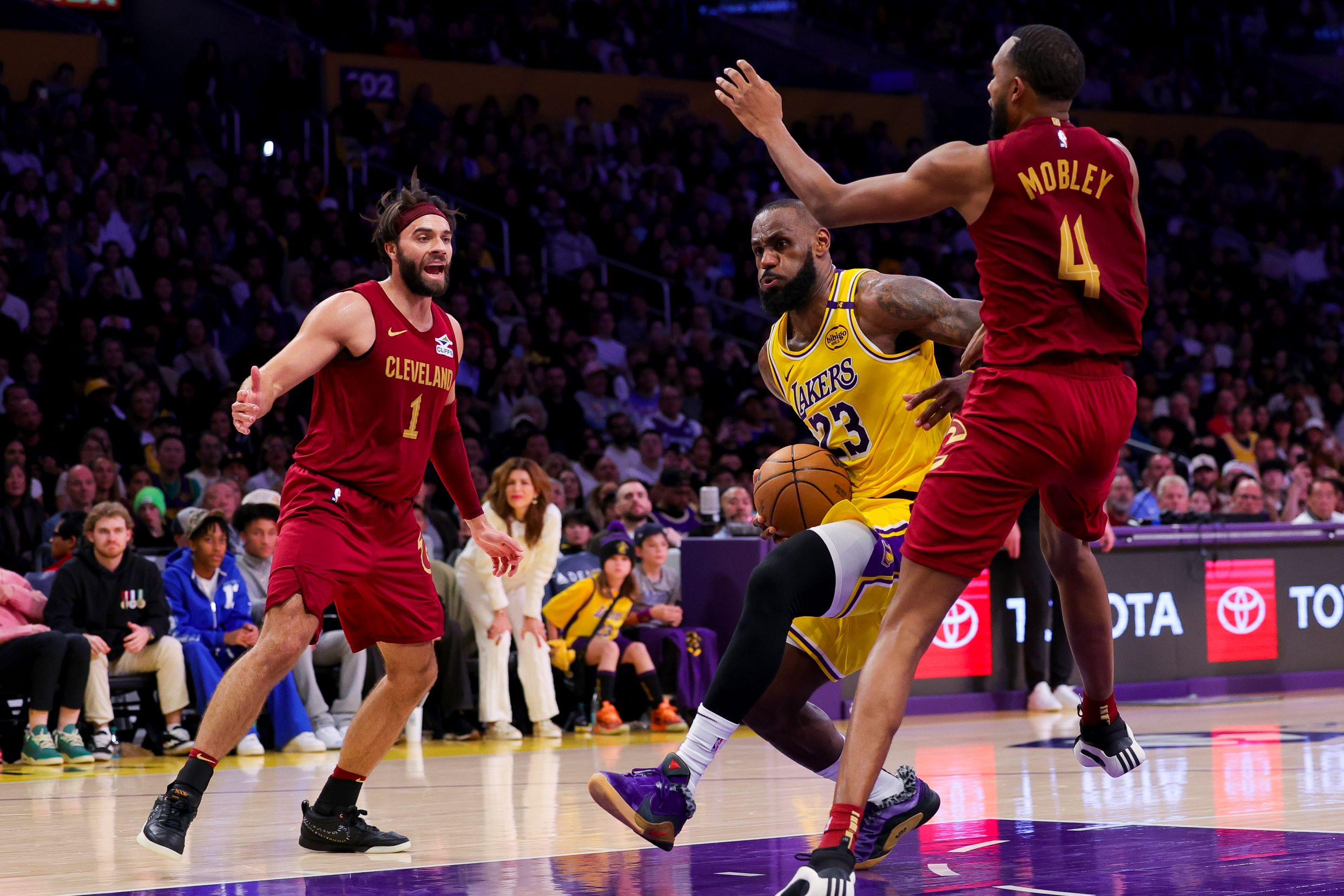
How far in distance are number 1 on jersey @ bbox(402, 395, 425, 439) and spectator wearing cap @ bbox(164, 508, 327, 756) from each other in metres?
4.14

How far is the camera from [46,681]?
8.48m

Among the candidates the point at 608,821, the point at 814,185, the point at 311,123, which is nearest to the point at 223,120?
the point at 311,123

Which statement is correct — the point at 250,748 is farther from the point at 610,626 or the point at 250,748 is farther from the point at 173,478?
the point at 173,478

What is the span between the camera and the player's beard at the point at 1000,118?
4.20 m

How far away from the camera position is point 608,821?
589 centimetres

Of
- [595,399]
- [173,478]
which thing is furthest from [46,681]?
[595,399]

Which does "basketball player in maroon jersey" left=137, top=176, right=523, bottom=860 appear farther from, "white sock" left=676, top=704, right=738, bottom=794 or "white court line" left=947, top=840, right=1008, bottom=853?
"white court line" left=947, top=840, right=1008, bottom=853

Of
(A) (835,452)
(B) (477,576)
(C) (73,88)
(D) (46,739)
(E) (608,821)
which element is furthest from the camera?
(C) (73,88)

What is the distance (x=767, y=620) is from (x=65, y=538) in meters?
6.11

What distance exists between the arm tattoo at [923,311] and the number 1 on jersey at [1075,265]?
2.75 ft

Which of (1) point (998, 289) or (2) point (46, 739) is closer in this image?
(1) point (998, 289)

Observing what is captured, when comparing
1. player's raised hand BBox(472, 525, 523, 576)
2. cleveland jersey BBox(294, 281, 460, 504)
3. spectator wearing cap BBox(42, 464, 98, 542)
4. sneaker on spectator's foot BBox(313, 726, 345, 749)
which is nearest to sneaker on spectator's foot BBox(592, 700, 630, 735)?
sneaker on spectator's foot BBox(313, 726, 345, 749)

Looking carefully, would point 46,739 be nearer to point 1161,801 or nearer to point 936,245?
point 1161,801

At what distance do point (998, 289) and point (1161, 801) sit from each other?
268 centimetres
